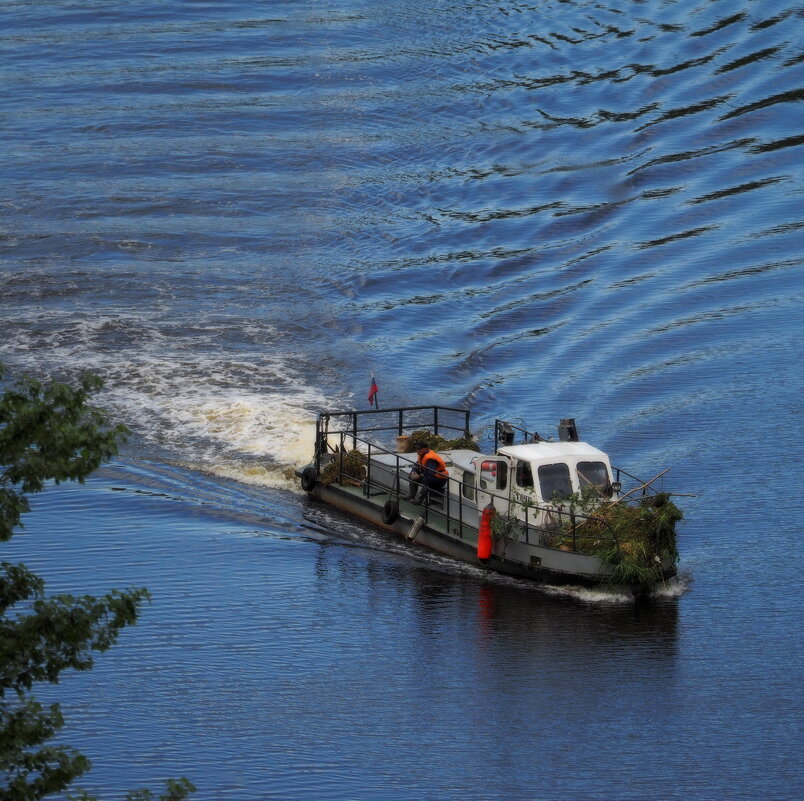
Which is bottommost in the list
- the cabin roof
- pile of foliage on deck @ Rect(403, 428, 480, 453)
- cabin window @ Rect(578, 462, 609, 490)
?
cabin window @ Rect(578, 462, 609, 490)

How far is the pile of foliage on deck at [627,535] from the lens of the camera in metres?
31.0

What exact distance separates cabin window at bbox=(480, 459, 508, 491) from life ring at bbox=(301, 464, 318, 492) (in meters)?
6.62

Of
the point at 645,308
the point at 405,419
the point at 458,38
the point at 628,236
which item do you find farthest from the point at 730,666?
the point at 458,38

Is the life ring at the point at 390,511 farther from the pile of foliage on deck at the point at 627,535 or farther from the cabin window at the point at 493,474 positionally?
the pile of foliage on deck at the point at 627,535

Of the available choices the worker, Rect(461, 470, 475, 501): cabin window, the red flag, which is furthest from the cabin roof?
the red flag

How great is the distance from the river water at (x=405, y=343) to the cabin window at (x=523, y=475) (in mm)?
2320

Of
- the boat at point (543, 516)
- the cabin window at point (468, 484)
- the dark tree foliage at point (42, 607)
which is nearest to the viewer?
the dark tree foliage at point (42, 607)

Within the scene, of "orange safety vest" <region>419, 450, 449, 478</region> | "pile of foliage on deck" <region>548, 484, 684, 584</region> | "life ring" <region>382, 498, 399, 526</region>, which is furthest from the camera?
"life ring" <region>382, 498, 399, 526</region>

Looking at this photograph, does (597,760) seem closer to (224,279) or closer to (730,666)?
(730,666)

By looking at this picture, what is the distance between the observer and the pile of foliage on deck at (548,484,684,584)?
31.0 m

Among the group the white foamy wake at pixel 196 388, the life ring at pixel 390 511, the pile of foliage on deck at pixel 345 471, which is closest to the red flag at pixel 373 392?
the pile of foliage on deck at pixel 345 471

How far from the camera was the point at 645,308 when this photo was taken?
5034 cm

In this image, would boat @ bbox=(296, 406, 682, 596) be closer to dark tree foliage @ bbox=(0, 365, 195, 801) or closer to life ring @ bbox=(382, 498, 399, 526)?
life ring @ bbox=(382, 498, 399, 526)

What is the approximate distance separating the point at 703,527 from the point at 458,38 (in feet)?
163
